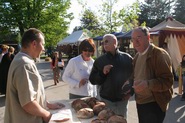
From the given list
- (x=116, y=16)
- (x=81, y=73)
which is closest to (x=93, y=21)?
(x=116, y=16)

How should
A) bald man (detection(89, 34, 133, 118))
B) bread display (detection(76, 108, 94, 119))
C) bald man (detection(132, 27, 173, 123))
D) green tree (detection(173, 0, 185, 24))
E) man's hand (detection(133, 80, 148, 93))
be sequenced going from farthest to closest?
green tree (detection(173, 0, 185, 24)), bald man (detection(89, 34, 133, 118)), bald man (detection(132, 27, 173, 123)), man's hand (detection(133, 80, 148, 93)), bread display (detection(76, 108, 94, 119))

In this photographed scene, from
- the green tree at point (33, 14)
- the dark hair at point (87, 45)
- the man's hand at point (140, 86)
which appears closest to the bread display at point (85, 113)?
the man's hand at point (140, 86)

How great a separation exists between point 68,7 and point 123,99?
2494 cm

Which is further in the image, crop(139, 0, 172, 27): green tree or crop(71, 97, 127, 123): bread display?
crop(139, 0, 172, 27): green tree

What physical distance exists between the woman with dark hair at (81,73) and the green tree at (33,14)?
21.5m

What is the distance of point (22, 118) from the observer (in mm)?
2018

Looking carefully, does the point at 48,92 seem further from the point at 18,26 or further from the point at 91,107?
the point at 18,26

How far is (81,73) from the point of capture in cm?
348

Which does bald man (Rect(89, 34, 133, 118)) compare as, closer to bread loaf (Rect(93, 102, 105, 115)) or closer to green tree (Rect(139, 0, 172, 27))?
bread loaf (Rect(93, 102, 105, 115))

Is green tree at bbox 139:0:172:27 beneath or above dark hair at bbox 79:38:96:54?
above

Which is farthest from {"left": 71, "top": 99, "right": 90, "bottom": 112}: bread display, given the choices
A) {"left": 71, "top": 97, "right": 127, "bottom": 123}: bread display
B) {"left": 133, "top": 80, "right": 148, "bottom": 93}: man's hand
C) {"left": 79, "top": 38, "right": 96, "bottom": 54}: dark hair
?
{"left": 79, "top": 38, "right": 96, "bottom": 54}: dark hair

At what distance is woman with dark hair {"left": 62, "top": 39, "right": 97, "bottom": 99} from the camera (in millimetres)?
3377

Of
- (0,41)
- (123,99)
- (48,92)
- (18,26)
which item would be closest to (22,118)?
(123,99)

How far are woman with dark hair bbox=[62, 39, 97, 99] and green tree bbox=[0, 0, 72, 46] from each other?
845 inches
